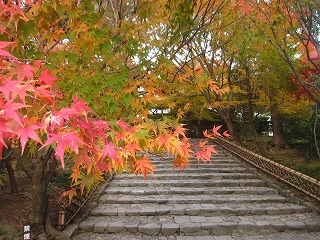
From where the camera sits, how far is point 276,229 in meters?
6.52

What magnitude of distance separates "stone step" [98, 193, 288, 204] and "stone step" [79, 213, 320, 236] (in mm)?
1138

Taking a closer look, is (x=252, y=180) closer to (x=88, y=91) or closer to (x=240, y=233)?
(x=240, y=233)

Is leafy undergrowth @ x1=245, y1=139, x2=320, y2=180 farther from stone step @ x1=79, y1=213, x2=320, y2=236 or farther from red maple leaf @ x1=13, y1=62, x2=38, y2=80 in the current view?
red maple leaf @ x1=13, y1=62, x2=38, y2=80

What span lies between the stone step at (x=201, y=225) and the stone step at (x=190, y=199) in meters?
1.14

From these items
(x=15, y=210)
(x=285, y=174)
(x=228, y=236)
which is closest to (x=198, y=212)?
(x=228, y=236)

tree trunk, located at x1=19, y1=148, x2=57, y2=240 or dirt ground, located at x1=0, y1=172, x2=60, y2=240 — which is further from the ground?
tree trunk, located at x1=19, y1=148, x2=57, y2=240

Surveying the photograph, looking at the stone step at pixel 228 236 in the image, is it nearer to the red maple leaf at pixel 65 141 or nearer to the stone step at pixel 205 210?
the stone step at pixel 205 210

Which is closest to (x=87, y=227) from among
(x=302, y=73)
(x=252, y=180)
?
(x=252, y=180)

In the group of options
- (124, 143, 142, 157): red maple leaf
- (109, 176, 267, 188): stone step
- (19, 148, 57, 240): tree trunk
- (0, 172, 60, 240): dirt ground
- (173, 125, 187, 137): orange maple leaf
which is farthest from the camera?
(109, 176, 267, 188): stone step

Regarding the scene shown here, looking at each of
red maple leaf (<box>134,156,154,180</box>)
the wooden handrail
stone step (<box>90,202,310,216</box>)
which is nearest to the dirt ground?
stone step (<box>90,202,310,216</box>)

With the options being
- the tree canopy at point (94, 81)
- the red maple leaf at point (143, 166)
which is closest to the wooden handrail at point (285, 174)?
the tree canopy at point (94, 81)

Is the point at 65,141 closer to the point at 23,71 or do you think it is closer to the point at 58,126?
the point at 58,126

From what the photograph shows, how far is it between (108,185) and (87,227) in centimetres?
316

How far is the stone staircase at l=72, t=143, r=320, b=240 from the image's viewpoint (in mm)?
6438
